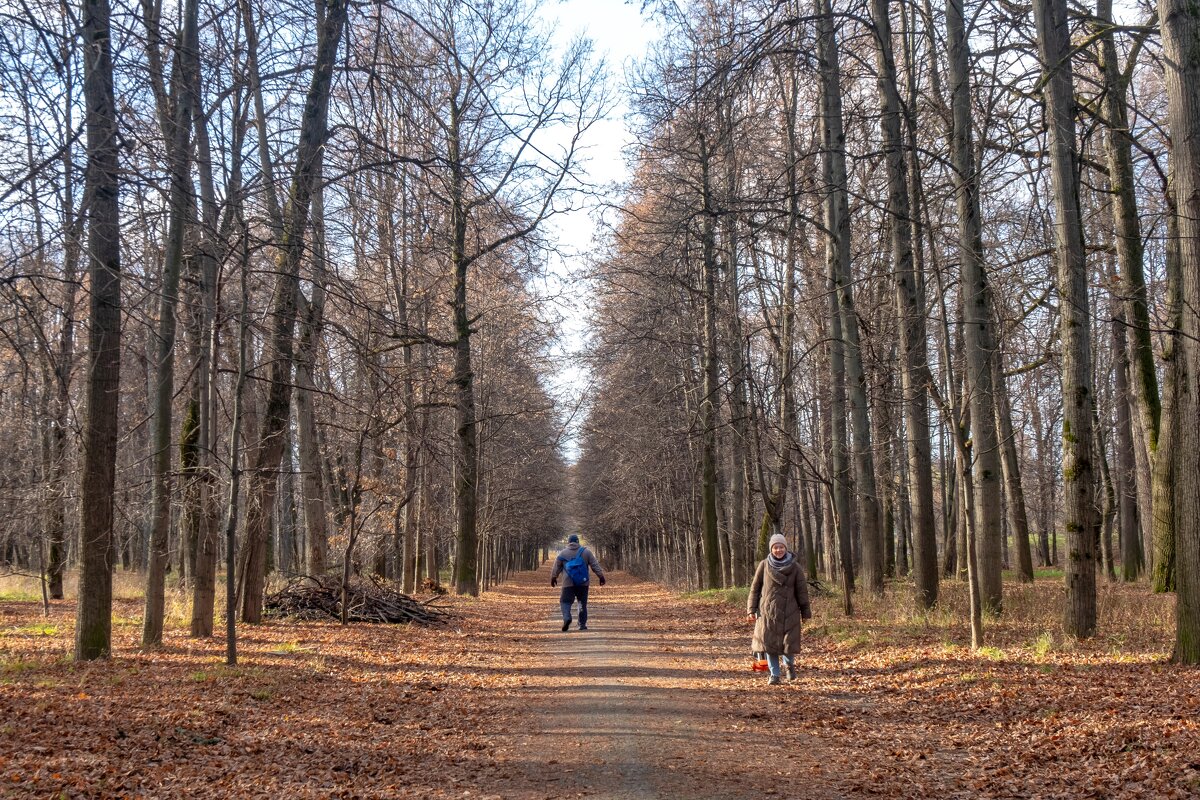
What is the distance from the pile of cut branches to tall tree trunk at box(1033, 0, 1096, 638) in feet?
36.4

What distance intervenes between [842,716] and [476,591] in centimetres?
1884

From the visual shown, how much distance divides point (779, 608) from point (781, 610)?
36 mm

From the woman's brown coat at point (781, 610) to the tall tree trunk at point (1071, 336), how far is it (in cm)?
315

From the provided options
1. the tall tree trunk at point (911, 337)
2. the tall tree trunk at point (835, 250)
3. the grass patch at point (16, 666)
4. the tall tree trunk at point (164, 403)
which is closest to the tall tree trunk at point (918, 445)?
the tall tree trunk at point (911, 337)

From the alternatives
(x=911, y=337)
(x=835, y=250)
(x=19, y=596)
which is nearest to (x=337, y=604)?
(x=835, y=250)

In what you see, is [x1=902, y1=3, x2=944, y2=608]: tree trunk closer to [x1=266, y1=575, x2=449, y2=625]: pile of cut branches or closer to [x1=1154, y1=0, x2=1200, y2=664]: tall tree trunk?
[x1=1154, y1=0, x2=1200, y2=664]: tall tree trunk

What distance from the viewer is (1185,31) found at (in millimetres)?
8711

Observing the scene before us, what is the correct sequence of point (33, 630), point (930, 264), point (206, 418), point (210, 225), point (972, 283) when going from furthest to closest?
point (930, 264) < point (33, 630) < point (206, 418) < point (972, 283) < point (210, 225)

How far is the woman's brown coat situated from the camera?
34.4ft

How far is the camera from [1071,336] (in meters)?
10.7

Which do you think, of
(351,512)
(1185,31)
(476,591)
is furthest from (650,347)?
(1185,31)

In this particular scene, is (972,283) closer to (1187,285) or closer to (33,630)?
(1187,285)

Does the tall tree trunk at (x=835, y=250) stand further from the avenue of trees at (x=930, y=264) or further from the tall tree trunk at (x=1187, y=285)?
the tall tree trunk at (x=1187, y=285)

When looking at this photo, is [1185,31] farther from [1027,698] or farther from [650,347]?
[650,347]
